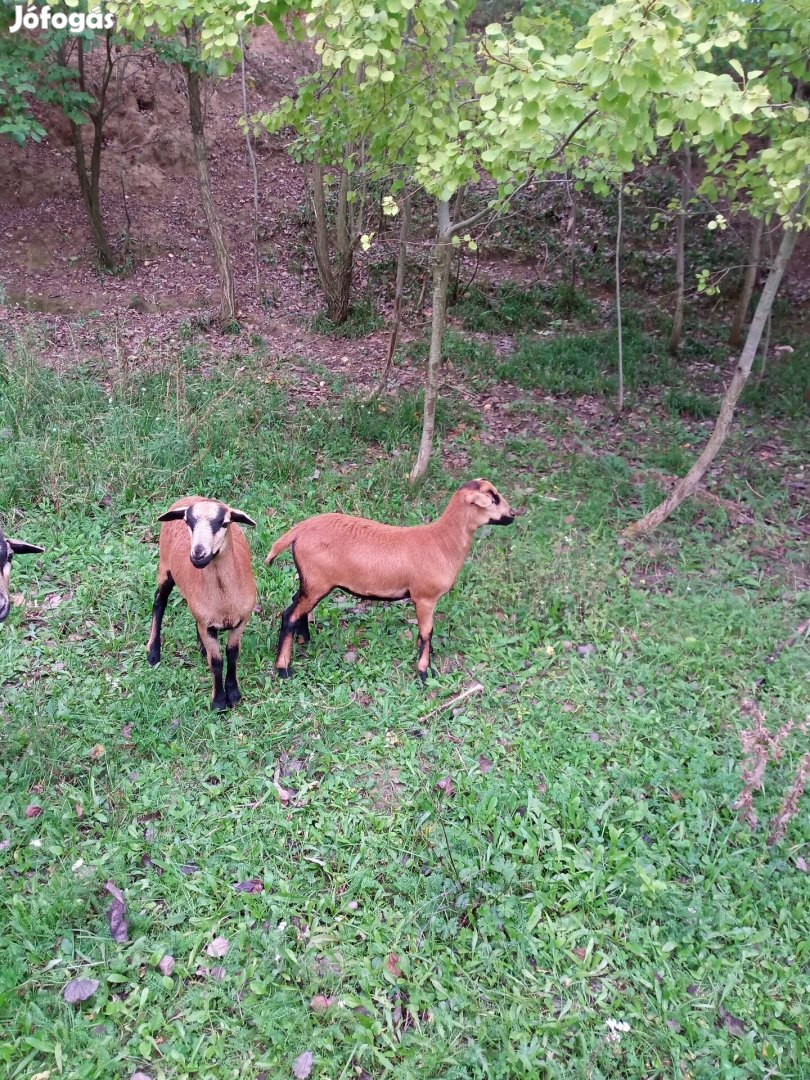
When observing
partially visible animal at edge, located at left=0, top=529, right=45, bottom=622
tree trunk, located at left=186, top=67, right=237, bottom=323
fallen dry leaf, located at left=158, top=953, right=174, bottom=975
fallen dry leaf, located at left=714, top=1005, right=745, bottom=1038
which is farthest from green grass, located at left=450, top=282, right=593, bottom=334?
fallen dry leaf, located at left=158, top=953, right=174, bottom=975

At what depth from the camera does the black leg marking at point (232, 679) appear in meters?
4.39

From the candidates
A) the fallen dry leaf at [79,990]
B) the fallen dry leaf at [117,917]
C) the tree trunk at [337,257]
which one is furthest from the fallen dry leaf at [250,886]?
the tree trunk at [337,257]

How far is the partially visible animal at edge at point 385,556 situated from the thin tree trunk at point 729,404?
2299 millimetres

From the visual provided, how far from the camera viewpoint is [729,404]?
6.18 meters

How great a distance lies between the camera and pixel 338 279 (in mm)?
9914

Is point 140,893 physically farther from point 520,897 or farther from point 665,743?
point 665,743

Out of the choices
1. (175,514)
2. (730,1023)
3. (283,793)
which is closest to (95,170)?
(175,514)

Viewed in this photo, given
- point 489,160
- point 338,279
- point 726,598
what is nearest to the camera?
point 489,160

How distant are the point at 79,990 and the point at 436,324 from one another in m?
5.60

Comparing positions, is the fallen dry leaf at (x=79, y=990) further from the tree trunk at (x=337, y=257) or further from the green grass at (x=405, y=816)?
the tree trunk at (x=337, y=257)

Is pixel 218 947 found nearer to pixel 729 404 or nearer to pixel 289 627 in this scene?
pixel 289 627

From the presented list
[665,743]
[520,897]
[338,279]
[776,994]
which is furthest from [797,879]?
[338,279]

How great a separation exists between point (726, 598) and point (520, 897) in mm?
3228

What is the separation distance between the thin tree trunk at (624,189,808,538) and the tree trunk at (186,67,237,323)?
656 centimetres
